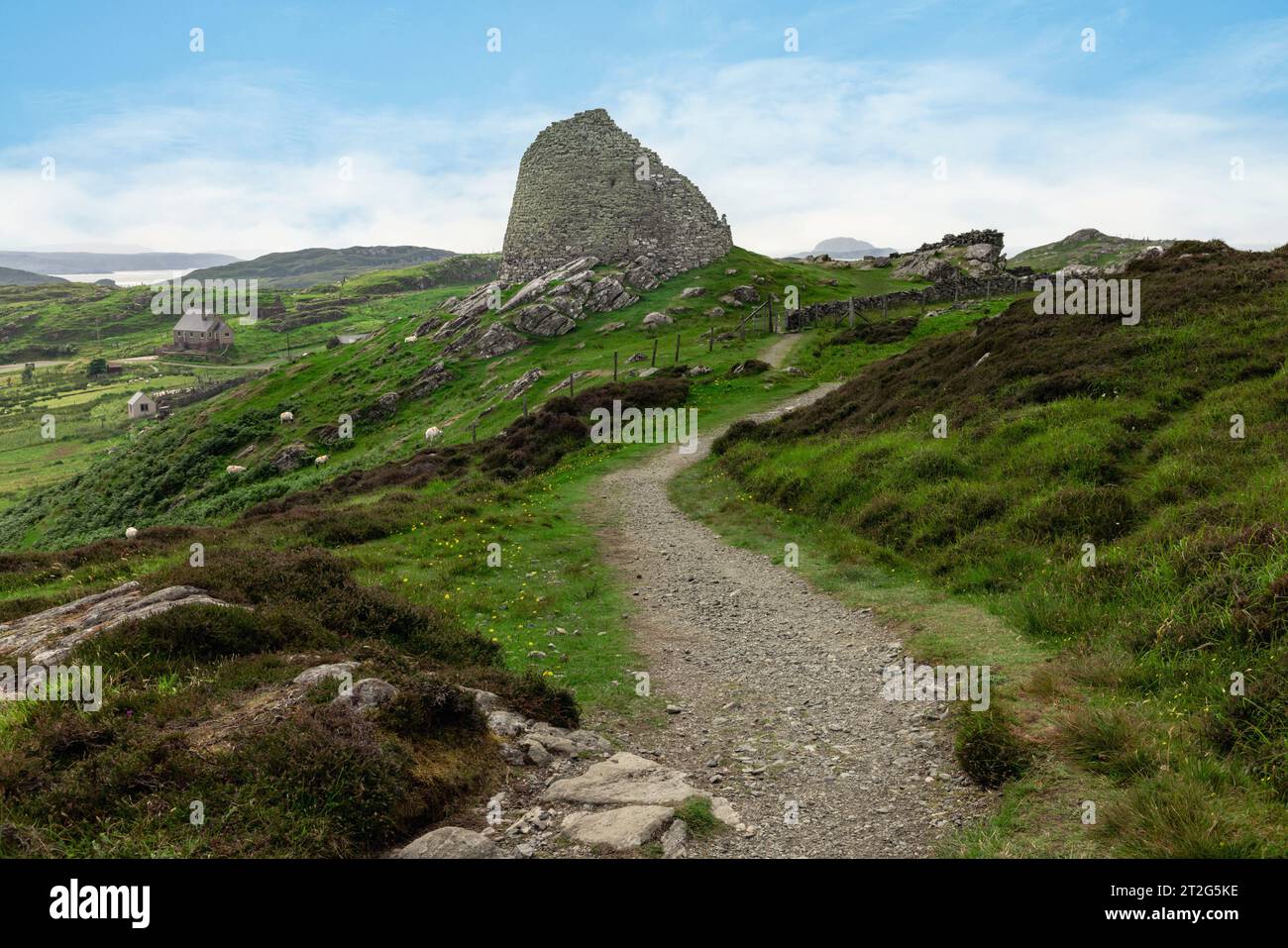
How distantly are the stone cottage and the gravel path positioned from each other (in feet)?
599

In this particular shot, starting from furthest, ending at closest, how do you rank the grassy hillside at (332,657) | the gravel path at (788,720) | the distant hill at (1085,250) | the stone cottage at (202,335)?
the stone cottage at (202,335)
the distant hill at (1085,250)
the gravel path at (788,720)
the grassy hillside at (332,657)

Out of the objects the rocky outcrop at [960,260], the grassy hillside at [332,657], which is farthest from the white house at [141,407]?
the rocky outcrop at [960,260]

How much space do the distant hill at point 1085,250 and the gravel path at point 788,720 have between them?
72.8 m

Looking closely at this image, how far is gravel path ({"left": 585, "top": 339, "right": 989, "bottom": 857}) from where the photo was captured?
23.9 ft

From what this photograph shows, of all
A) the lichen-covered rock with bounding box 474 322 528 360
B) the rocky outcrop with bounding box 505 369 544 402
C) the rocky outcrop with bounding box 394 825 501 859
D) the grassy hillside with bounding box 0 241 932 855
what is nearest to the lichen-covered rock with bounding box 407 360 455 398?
the lichen-covered rock with bounding box 474 322 528 360

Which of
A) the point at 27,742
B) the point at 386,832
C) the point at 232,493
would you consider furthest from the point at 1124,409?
the point at 232,493

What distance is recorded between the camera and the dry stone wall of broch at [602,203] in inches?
2746

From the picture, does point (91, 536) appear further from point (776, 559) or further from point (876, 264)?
point (876, 264)

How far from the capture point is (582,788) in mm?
7727

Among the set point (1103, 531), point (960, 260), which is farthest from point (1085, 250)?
point (1103, 531)

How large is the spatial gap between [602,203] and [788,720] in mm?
67121

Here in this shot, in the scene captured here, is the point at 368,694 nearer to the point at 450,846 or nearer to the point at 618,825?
the point at 450,846

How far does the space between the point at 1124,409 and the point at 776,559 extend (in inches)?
362

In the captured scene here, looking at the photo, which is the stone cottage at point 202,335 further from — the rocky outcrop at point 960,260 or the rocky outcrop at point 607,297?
the rocky outcrop at point 960,260
